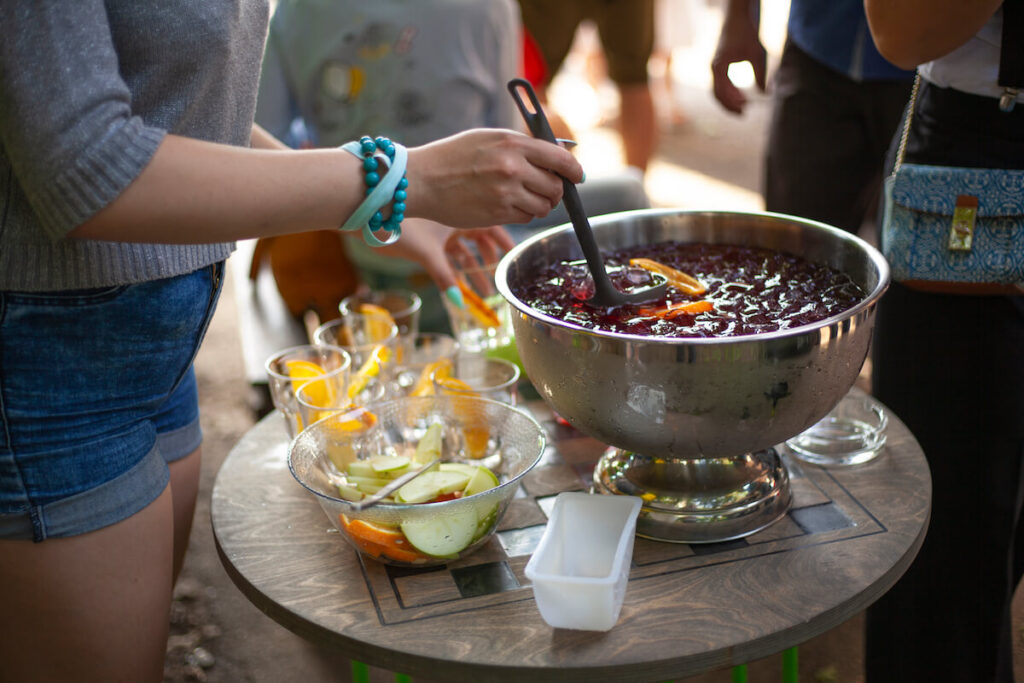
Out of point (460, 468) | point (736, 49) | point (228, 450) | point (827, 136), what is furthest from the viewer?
point (228, 450)

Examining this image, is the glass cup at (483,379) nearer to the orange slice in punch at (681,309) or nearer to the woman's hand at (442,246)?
the woman's hand at (442,246)

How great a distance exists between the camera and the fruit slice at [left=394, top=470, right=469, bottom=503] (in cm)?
111

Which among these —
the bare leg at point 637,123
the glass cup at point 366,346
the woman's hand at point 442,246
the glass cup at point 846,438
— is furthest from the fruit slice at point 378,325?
the bare leg at point 637,123

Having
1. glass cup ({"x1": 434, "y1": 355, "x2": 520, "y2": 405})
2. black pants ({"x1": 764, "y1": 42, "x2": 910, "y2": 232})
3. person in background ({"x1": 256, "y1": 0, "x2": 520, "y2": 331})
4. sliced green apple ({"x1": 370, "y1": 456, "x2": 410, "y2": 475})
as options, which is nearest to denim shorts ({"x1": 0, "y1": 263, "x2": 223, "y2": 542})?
sliced green apple ({"x1": 370, "y1": 456, "x2": 410, "y2": 475})

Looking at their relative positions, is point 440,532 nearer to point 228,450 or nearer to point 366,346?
point 366,346

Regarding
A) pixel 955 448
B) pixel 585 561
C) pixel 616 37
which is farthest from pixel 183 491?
pixel 616 37

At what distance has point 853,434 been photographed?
137 cm

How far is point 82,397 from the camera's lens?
1108mm

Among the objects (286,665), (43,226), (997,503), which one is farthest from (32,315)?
(997,503)

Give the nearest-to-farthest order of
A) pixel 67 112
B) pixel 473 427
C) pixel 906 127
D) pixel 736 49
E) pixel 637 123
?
pixel 67 112, pixel 473 427, pixel 906 127, pixel 736 49, pixel 637 123

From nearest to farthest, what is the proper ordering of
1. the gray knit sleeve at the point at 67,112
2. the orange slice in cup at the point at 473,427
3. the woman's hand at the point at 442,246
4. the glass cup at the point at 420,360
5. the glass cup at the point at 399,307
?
the gray knit sleeve at the point at 67,112
the orange slice in cup at the point at 473,427
the glass cup at the point at 420,360
the woman's hand at the point at 442,246
the glass cup at the point at 399,307

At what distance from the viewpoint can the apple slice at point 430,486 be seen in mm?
1114

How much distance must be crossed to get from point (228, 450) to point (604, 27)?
8.25 feet

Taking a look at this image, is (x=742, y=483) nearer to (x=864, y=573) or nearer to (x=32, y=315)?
(x=864, y=573)
